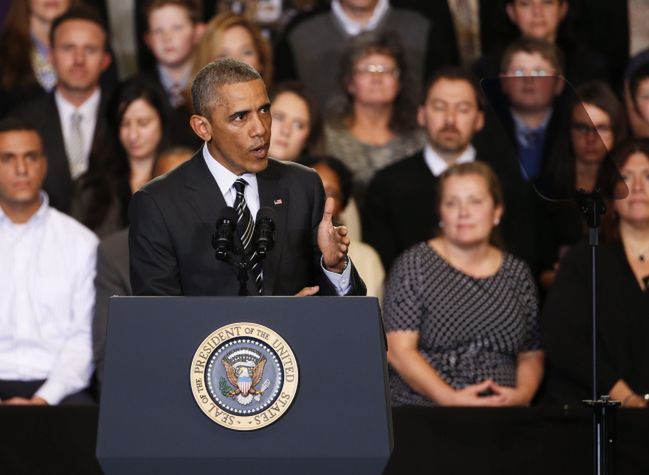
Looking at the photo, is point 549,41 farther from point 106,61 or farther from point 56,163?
point 56,163

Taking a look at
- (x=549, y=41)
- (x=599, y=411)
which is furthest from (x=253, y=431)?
(x=549, y=41)

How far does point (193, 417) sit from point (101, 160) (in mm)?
3214

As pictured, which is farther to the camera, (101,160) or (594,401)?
(101,160)

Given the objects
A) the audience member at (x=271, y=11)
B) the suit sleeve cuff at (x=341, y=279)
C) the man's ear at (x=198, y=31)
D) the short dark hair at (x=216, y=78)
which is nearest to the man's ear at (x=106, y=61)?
the man's ear at (x=198, y=31)

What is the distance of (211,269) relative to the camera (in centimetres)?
319

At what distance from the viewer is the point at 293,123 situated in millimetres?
5809

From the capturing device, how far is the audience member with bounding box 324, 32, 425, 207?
6027 millimetres

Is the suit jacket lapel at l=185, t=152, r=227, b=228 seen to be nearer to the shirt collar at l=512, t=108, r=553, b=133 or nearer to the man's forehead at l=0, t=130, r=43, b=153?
the shirt collar at l=512, t=108, r=553, b=133

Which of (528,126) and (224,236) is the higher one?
(528,126)

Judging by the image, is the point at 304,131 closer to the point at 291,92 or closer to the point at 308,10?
the point at 291,92

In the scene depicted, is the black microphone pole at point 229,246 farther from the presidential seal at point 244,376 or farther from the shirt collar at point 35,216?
the shirt collar at point 35,216

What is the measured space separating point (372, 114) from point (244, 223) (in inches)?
119

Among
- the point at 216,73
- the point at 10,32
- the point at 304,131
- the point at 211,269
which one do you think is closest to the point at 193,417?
the point at 211,269

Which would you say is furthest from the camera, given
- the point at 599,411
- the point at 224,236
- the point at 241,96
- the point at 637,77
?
the point at 637,77
